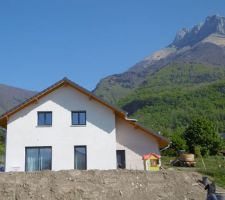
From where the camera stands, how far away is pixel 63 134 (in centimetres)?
2886

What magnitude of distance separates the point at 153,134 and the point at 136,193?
29.8 ft

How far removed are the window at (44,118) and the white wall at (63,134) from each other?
0.90 feet

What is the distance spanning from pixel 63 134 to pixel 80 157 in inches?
76.7

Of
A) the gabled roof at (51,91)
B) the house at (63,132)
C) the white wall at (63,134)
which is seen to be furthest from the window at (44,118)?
the gabled roof at (51,91)

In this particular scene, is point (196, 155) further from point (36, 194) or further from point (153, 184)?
point (36, 194)

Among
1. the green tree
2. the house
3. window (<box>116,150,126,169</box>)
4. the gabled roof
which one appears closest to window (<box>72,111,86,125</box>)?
the house

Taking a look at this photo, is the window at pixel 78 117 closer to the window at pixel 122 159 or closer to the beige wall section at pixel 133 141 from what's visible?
the beige wall section at pixel 133 141

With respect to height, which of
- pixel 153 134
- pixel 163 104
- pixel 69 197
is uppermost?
pixel 163 104

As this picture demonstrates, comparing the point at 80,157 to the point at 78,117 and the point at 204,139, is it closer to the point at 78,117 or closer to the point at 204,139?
the point at 78,117

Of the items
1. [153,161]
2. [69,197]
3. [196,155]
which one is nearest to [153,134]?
[153,161]

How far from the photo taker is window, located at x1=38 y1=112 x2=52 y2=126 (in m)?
29.2

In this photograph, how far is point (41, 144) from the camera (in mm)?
28656

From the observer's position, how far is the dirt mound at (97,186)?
21.4 metres

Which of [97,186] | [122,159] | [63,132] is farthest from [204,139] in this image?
[97,186]
